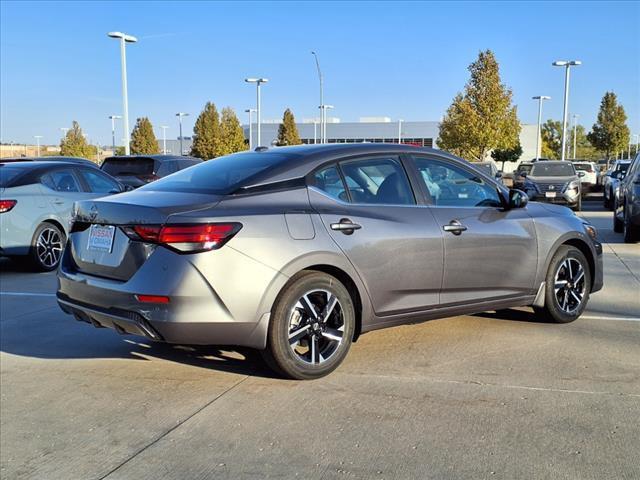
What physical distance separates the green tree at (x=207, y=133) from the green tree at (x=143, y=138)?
6.06 m

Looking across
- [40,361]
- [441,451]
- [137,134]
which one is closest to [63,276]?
[40,361]

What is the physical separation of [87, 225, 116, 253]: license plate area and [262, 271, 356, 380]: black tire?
3.87ft

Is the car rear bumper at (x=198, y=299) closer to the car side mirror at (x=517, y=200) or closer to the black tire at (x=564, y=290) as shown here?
the car side mirror at (x=517, y=200)

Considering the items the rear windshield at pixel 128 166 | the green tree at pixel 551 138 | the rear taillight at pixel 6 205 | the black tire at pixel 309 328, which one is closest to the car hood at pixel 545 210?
the black tire at pixel 309 328

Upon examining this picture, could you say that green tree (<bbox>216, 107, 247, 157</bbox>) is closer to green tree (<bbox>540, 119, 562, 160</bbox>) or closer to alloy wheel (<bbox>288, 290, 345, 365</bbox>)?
alloy wheel (<bbox>288, 290, 345, 365</bbox>)

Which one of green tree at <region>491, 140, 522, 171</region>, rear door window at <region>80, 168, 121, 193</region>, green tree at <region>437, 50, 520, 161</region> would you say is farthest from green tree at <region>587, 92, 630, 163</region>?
rear door window at <region>80, 168, 121, 193</region>

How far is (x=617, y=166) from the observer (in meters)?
20.9

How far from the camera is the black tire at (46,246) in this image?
918cm

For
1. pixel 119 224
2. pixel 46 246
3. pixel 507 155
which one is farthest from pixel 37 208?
pixel 507 155

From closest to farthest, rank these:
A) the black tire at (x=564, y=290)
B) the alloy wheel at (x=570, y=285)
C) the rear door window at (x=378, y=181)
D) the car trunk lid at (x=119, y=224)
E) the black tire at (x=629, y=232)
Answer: the car trunk lid at (x=119, y=224), the rear door window at (x=378, y=181), the black tire at (x=564, y=290), the alloy wheel at (x=570, y=285), the black tire at (x=629, y=232)

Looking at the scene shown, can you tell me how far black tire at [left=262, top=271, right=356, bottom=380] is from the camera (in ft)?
13.9

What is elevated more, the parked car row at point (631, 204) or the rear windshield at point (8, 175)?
the rear windshield at point (8, 175)

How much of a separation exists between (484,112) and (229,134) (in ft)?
65.8

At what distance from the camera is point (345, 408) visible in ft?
13.1
